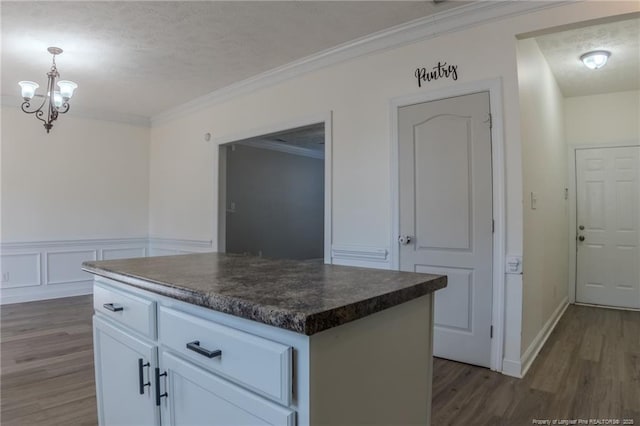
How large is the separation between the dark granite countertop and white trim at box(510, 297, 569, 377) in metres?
1.94

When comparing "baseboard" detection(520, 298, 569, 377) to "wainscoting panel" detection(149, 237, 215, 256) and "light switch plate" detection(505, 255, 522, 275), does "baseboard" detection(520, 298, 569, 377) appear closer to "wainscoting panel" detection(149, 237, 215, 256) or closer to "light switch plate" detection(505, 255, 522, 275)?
"light switch plate" detection(505, 255, 522, 275)

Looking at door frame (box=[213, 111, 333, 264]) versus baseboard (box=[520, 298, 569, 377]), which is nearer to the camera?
baseboard (box=[520, 298, 569, 377])

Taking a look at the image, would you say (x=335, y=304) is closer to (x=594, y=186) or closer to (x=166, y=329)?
(x=166, y=329)

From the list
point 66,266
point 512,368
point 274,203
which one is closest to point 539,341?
point 512,368

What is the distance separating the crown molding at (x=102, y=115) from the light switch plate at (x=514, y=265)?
5.66 m

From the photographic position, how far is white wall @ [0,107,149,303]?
16.4 ft

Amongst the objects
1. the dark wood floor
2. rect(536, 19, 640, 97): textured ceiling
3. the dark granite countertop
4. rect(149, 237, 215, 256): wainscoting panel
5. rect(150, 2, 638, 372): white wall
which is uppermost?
rect(536, 19, 640, 97): textured ceiling

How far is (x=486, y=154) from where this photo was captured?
277cm

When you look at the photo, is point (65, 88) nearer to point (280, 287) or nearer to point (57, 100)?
point (57, 100)

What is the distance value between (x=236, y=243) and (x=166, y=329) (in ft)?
17.7

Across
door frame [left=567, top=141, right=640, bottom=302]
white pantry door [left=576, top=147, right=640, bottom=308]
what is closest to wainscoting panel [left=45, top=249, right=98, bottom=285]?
door frame [left=567, top=141, right=640, bottom=302]

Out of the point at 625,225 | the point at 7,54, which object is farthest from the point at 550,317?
the point at 7,54

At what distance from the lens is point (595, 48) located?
350 centimetres

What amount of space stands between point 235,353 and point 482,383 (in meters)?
2.18
